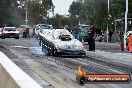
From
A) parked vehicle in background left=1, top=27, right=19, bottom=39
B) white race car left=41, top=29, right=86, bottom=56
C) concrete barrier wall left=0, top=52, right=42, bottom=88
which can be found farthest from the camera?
parked vehicle in background left=1, top=27, right=19, bottom=39

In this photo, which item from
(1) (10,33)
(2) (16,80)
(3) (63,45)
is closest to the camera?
(2) (16,80)

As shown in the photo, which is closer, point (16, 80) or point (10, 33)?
point (16, 80)

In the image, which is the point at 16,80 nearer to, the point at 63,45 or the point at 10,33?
the point at 63,45

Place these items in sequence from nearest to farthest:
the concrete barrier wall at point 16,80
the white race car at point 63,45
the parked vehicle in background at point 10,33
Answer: the concrete barrier wall at point 16,80, the white race car at point 63,45, the parked vehicle in background at point 10,33

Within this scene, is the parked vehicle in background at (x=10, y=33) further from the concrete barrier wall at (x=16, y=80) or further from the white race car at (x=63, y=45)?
the concrete barrier wall at (x=16, y=80)

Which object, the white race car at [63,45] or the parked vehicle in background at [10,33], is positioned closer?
the white race car at [63,45]

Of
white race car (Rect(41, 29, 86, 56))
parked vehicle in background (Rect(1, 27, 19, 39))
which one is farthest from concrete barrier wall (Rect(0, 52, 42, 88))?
parked vehicle in background (Rect(1, 27, 19, 39))

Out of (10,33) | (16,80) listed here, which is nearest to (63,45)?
(16,80)

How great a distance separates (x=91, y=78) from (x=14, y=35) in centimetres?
4736

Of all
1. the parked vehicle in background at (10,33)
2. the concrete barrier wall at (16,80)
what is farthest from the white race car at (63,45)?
the parked vehicle in background at (10,33)

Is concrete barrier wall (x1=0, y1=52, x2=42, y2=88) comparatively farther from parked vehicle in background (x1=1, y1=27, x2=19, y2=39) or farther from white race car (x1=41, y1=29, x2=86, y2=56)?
parked vehicle in background (x1=1, y1=27, x2=19, y2=39)

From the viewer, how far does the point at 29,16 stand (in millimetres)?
109125

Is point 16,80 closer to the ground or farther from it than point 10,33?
farther from it

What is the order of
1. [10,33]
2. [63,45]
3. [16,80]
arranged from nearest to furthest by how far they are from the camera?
1. [16,80]
2. [63,45]
3. [10,33]
